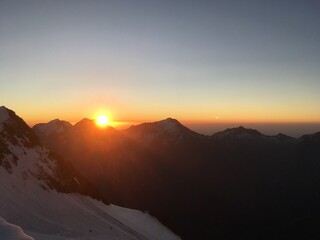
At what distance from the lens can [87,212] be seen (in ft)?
172

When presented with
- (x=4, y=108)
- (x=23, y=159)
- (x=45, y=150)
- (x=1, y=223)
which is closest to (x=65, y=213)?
(x=23, y=159)

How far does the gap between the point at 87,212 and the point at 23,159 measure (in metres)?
13.3

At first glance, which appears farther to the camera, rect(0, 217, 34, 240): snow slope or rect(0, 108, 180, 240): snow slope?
rect(0, 108, 180, 240): snow slope

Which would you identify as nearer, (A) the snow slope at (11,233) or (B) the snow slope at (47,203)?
(A) the snow slope at (11,233)

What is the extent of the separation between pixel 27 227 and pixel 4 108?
105ft

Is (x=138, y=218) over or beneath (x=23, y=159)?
beneath

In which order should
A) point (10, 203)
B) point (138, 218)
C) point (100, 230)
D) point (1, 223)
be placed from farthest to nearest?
point (138, 218), point (100, 230), point (10, 203), point (1, 223)

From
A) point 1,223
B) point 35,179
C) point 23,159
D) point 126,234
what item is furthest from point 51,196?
point 1,223

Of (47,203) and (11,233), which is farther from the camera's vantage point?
(47,203)

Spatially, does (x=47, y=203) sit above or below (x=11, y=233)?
below

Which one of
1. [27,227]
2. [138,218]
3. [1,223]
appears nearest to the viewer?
[1,223]

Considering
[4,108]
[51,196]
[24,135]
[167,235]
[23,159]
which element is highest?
[4,108]

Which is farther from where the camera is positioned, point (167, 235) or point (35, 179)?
point (167, 235)

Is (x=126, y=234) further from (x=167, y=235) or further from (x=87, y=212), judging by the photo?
(x=167, y=235)
